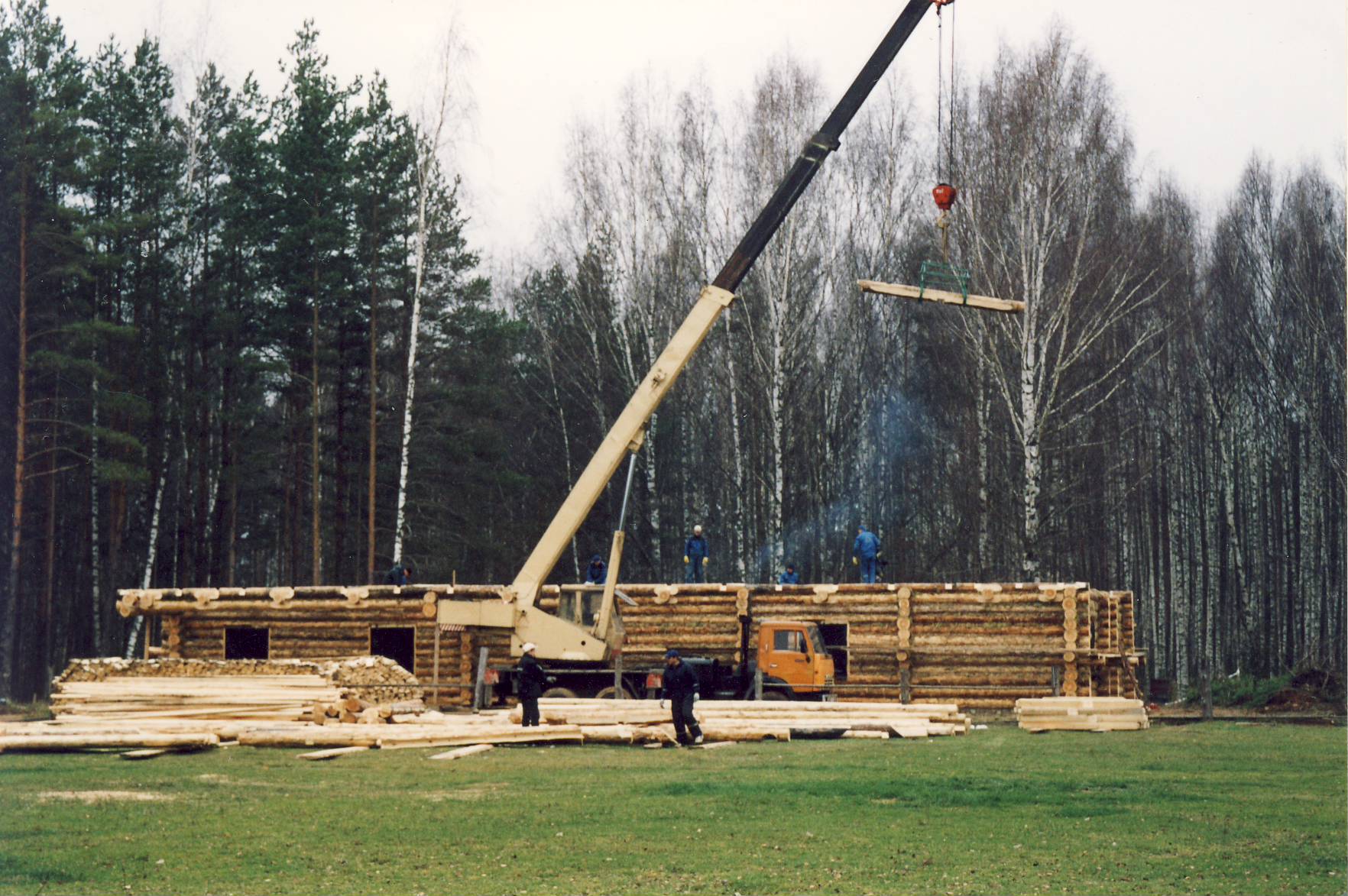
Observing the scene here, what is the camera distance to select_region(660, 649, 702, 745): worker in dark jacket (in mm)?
21656

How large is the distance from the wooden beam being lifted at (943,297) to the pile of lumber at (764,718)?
6.39 metres

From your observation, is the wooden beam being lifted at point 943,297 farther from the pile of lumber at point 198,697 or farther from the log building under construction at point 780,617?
the pile of lumber at point 198,697

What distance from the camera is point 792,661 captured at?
94.7 ft

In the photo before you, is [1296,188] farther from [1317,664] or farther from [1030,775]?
[1030,775]

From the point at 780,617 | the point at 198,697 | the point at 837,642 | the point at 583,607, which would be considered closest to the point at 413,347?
the point at 583,607

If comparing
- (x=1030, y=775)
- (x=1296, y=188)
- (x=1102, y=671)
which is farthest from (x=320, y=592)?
(x=1296, y=188)

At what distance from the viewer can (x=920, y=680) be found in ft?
99.7

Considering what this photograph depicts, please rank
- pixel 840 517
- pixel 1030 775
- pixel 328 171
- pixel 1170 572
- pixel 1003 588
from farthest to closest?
pixel 840 517 < pixel 1170 572 < pixel 328 171 < pixel 1003 588 < pixel 1030 775

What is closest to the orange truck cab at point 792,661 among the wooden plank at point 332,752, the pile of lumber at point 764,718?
the pile of lumber at point 764,718

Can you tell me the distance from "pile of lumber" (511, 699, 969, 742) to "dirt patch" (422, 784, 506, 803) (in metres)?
5.25

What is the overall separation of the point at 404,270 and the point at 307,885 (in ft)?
112

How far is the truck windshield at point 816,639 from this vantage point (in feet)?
95.1

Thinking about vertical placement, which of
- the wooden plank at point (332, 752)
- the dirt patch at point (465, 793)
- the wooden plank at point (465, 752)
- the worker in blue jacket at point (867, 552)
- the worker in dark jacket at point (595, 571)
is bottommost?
the wooden plank at point (332, 752)

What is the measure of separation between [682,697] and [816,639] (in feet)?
25.0
